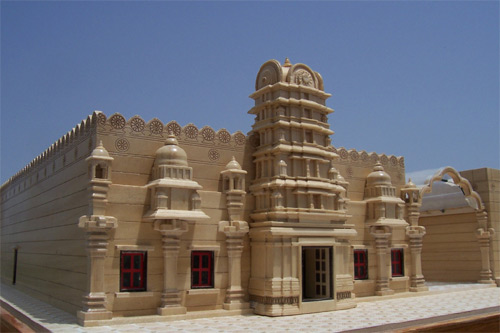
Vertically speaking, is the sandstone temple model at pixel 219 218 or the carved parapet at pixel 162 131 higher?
the carved parapet at pixel 162 131

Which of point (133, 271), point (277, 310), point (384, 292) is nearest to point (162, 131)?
point (133, 271)

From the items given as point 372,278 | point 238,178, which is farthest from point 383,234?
point 238,178

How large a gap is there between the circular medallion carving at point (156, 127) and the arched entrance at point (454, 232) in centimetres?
1107

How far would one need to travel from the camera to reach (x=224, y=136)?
14234 mm

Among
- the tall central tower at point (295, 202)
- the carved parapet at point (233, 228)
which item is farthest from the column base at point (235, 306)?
Result: the carved parapet at point (233, 228)

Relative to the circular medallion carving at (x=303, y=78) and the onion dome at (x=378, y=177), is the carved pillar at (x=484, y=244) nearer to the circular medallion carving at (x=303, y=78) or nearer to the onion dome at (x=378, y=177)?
the onion dome at (x=378, y=177)

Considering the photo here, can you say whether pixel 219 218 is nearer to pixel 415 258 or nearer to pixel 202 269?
pixel 202 269

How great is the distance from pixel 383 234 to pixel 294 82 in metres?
6.19

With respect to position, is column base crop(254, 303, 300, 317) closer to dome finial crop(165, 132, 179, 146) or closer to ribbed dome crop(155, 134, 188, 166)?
ribbed dome crop(155, 134, 188, 166)

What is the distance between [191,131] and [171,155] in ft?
4.52

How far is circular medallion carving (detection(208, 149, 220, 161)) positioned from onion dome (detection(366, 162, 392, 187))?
6.19 meters

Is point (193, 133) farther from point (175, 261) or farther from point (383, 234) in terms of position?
point (383, 234)

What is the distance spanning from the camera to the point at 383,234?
16.6m

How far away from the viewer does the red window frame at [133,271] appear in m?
12.0
